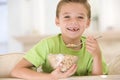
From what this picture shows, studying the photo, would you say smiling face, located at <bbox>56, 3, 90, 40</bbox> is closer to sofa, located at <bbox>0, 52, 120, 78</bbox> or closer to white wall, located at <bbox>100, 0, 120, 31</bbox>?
sofa, located at <bbox>0, 52, 120, 78</bbox>

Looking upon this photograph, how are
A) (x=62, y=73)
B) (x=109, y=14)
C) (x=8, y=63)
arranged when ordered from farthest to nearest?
(x=109, y=14) → (x=8, y=63) → (x=62, y=73)

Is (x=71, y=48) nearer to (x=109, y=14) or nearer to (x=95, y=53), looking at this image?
(x=95, y=53)

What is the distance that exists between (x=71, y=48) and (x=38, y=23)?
237cm

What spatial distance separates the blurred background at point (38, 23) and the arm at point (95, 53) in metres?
2.04

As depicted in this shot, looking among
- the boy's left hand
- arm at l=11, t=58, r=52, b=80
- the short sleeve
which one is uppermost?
the boy's left hand

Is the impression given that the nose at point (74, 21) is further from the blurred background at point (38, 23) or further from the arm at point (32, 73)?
the blurred background at point (38, 23)

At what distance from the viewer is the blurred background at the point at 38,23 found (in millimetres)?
2863

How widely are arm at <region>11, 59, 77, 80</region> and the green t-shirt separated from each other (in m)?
0.03

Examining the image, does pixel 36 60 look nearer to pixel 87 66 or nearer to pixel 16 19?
pixel 87 66

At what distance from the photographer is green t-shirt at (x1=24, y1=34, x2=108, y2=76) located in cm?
79

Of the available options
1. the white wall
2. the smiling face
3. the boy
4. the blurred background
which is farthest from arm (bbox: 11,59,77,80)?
the white wall

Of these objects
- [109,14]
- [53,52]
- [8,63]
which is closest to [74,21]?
[53,52]

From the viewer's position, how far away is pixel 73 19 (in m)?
0.75

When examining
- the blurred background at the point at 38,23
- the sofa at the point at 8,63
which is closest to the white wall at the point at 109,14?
the blurred background at the point at 38,23
